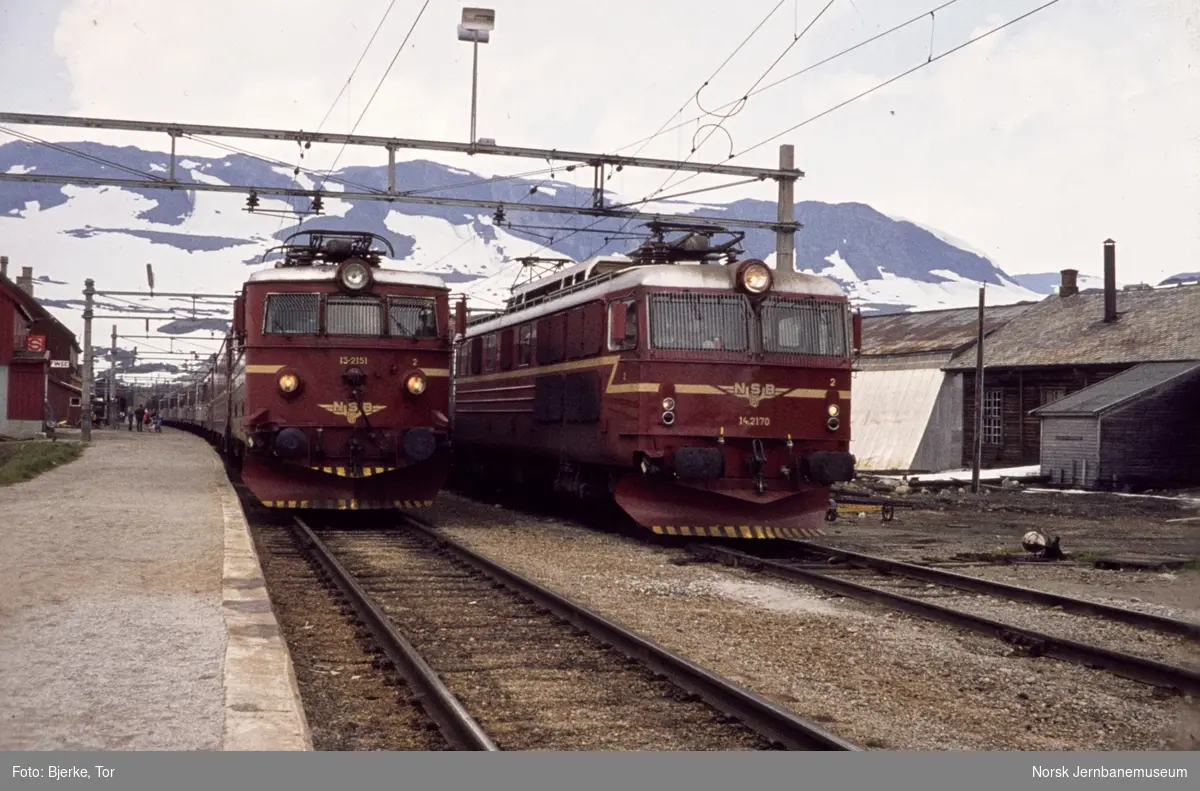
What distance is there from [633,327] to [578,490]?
3.06 metres

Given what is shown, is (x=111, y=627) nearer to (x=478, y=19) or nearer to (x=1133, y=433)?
(x=478, y=19)

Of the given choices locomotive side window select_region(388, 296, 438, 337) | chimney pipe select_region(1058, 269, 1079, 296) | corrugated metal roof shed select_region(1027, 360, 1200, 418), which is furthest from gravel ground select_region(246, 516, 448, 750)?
chimney pipe select_region(1058, 269, 1079, 296)

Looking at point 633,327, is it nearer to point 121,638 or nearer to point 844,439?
point 844,439

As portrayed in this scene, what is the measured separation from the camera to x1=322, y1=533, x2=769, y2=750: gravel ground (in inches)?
233

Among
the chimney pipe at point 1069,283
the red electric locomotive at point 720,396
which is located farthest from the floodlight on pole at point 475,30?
the chimney pipe at point 1069,283

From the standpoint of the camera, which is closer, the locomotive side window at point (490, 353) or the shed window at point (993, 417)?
the locomotive side window at point (490, 353)

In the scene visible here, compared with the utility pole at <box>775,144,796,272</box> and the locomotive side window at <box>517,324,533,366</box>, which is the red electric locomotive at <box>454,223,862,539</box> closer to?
the locomotive side window at <box>517,324,533,366</box>

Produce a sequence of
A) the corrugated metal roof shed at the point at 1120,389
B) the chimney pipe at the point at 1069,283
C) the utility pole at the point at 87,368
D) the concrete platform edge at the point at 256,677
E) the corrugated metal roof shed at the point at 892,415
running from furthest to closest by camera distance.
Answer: the utility pole at the point at 87,368 < the chimney pipe at the point at 1069,283 < the corrugated metal roof shed at the point at 892,415 < the corrugated metal roof shed at the point at 1120,389 < the concrete platform edge at the point at 256,677

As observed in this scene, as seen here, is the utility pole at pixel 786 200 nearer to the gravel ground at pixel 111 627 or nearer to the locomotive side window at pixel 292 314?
the locomotive side window at pixel 292 314

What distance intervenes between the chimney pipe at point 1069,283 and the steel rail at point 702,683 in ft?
111

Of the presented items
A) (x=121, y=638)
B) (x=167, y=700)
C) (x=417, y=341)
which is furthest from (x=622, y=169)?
(x=167, y=700)

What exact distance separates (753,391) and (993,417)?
24.4 metres

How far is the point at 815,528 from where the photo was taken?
1445cm

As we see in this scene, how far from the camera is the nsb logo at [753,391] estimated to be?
1398 centimetres
